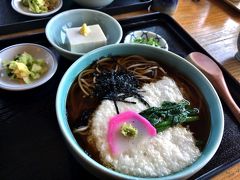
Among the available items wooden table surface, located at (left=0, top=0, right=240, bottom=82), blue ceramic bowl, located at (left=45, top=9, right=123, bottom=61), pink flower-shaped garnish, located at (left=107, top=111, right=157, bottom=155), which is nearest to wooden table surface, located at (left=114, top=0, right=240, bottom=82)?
wooden table surface, located at (left=0, top=0, right=240, bottom=82)

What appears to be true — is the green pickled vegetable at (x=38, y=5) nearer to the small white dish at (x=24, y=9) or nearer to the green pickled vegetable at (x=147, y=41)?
the small white dish at (x=24, y=9)

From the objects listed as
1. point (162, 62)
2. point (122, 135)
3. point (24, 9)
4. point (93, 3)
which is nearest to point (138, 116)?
point (122, 135)

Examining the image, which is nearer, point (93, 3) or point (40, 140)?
point (40, 140)

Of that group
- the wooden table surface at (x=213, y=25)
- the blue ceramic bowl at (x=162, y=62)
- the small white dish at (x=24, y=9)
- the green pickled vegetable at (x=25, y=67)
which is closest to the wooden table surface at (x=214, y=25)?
the wooden table surface at (x=213, y=25)

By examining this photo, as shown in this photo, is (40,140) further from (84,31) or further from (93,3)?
(93,3)

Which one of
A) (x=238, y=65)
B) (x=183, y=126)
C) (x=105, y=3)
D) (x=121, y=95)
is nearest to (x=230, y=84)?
(x=238, y=65)

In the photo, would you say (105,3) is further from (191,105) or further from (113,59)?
(191,105)
